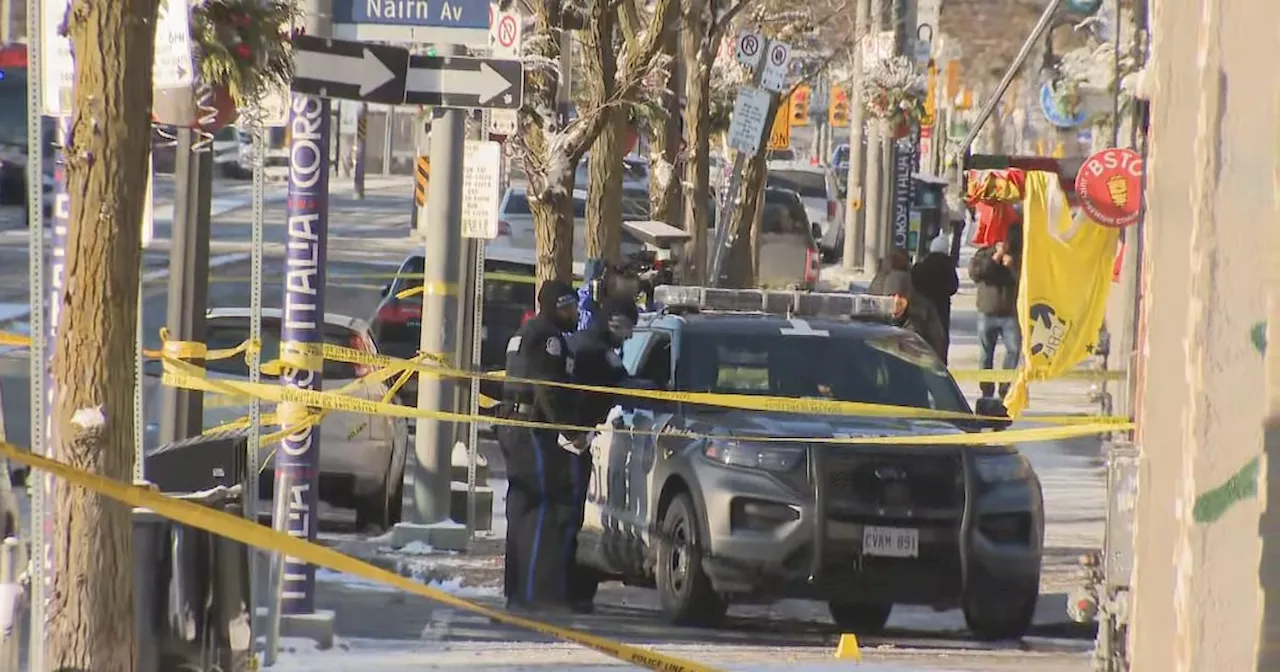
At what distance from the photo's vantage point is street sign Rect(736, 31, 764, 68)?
2533 cm

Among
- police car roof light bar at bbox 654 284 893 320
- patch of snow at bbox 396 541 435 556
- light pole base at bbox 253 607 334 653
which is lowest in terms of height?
patch of snow at bbox 396 541 435 556

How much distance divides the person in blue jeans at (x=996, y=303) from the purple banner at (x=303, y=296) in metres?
11.6

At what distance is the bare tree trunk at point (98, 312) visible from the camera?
21.2ft

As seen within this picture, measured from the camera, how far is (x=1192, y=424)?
4301 millimetres

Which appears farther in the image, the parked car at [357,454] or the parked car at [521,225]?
the parked car at [521,225]

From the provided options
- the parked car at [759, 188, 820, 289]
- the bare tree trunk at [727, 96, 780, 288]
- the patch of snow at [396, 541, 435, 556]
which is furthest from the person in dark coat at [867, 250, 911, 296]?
the parked car at [759, 188, 820, 289]

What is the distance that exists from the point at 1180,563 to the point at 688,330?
22.6 ft

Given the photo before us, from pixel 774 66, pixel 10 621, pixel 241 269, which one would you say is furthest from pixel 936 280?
pixel 241 269

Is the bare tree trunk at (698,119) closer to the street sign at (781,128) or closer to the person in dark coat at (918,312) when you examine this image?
the person in dark coat at (918,312)

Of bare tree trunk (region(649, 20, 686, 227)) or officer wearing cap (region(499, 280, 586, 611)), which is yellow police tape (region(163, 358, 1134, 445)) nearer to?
officer wearing cap (region(499, 280, 586, 611))

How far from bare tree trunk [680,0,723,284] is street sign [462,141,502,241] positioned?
11.9 m

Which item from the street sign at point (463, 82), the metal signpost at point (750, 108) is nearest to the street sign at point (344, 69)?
the street sign at point (463, 82)

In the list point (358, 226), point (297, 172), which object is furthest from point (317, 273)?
point (358, 226)

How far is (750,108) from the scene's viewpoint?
2470 cm
